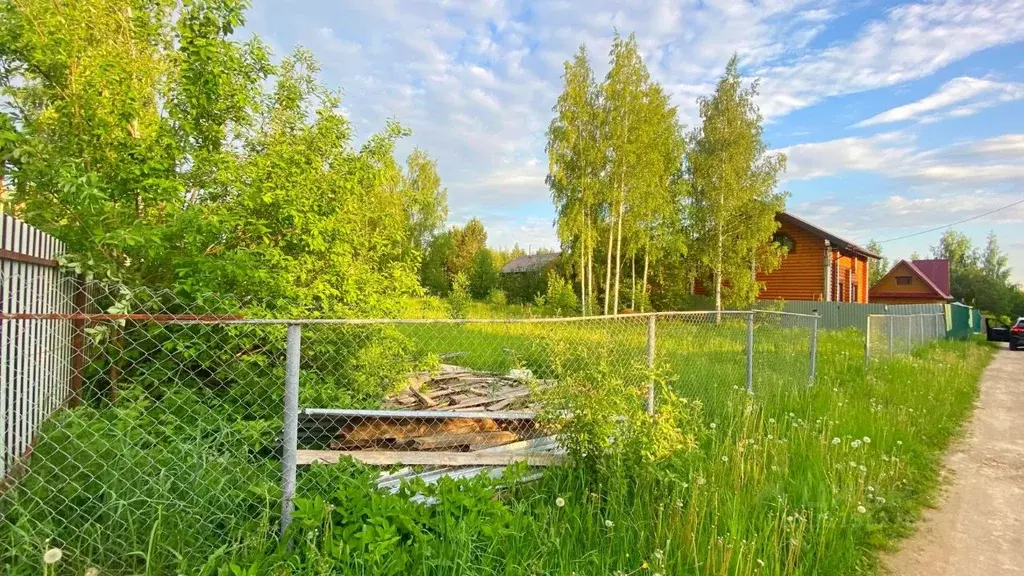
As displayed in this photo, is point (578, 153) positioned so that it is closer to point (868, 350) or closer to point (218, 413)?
point (868, 350)

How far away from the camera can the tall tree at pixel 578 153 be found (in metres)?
20.8

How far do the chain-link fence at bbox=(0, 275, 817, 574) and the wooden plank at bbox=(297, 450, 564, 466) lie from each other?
0.05 ft

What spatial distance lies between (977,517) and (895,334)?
10531mm

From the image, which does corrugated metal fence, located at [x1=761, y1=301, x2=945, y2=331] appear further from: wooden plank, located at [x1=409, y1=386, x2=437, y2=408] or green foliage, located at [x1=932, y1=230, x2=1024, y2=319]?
green foliage, located at [x1=932, y1=230, x2=1024, y2=319]

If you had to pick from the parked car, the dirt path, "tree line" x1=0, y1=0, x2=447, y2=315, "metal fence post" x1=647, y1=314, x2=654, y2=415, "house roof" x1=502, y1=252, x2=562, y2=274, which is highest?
"house roof" x1=502, y1=252, x2=562, y2=274

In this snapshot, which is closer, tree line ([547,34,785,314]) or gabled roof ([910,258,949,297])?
tree line ([547,34,785,314])

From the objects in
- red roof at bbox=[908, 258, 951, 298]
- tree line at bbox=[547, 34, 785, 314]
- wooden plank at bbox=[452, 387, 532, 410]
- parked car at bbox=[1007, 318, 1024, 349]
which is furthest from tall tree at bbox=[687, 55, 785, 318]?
red roof at bbox=[908, 258, 951, 298]

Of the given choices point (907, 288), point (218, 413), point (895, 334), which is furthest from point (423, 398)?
point (907, 288)

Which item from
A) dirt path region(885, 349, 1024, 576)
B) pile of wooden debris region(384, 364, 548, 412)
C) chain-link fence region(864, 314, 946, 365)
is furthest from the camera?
chain-link fence region(864, 314, 946, 365)

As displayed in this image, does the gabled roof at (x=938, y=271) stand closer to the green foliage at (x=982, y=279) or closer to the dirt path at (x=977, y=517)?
the green foliage at (x=982, y=279)

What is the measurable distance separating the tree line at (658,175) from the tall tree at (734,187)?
4cm

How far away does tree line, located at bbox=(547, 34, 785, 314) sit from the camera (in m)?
20.3

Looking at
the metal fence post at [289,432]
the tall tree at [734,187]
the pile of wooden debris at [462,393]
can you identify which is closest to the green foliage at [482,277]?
the tall tree at [734,187]

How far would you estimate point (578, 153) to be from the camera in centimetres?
2111
